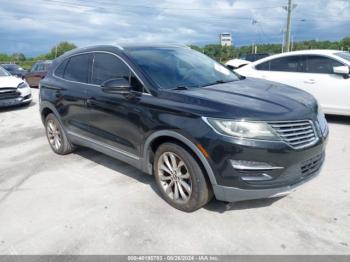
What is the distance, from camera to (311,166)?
2996 millimetres

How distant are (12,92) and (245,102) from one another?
361 inches

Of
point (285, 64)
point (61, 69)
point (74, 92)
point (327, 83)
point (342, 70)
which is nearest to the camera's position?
point (74, 92)

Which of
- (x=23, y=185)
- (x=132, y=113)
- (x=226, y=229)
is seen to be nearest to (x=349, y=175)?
(x=226, y=229)

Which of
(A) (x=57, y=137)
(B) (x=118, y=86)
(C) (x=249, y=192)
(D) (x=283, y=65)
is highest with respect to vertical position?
(D) (x=283, y=65)

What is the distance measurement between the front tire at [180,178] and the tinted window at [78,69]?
1.88 meters

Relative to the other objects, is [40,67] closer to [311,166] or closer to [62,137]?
[62,137]

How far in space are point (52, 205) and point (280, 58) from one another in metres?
5.96

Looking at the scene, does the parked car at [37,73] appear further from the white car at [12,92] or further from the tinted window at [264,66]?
the tinted window at [264,66]

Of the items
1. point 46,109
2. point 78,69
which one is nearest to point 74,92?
point 78,69

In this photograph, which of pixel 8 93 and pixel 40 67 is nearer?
pixel 8 93

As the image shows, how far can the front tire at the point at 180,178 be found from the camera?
2.98 meters

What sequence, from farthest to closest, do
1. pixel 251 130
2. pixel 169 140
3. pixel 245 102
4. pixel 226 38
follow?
pixel 226 38
pixel 169 140
pixel 245 102
pixel 251 130

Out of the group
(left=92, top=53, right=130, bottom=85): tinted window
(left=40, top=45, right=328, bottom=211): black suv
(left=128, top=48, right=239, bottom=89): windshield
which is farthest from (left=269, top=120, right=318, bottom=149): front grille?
(left=92, top=53, right=130, bottom=85): tinted window

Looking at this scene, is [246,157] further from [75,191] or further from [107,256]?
[75,191]
